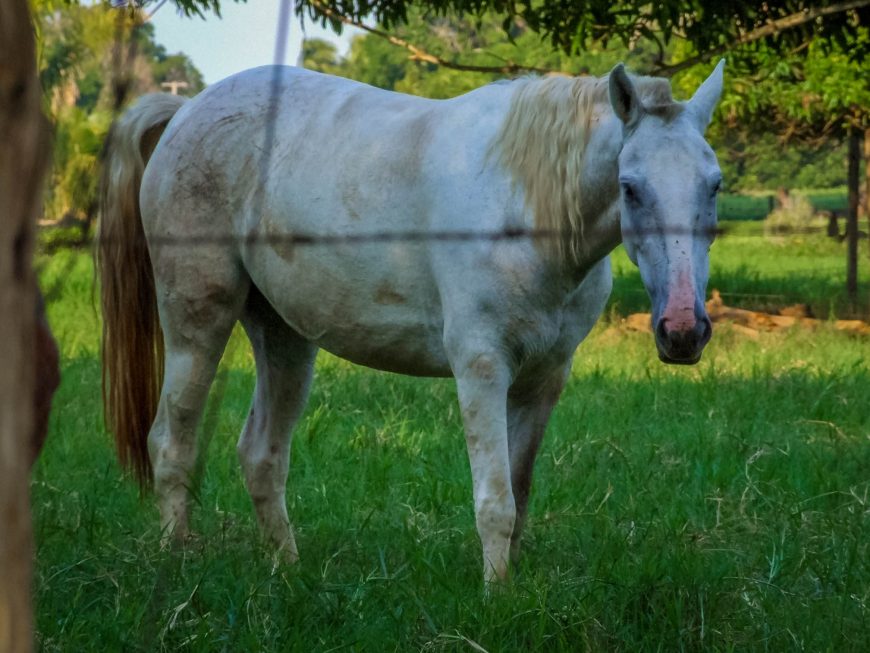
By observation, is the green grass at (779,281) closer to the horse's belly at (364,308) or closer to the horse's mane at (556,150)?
the horse's belly at (364,308)

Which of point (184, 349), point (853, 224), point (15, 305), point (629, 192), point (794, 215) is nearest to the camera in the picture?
point (15, 305)

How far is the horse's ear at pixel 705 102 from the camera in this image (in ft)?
12.1

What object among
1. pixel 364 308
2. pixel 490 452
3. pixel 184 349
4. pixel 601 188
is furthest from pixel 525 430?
pixel 184 349

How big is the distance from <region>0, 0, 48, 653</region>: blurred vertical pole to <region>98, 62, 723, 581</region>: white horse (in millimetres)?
1997

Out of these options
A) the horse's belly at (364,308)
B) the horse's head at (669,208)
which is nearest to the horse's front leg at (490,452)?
the horse's belly at (364,308)

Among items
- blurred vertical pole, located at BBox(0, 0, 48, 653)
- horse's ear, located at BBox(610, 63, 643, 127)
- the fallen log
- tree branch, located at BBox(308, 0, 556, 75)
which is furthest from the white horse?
the fallen log

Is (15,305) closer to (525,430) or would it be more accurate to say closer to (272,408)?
(525,430)

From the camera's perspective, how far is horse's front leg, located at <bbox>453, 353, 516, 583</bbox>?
12.8 ft

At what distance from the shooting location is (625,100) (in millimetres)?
3631

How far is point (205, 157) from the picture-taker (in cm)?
475

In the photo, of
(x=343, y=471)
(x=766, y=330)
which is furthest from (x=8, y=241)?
(x=766, y=330)

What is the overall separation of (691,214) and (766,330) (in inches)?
294

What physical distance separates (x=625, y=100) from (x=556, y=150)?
0.30 m

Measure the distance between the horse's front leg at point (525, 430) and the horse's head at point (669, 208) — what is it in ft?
2.60
